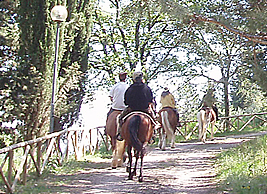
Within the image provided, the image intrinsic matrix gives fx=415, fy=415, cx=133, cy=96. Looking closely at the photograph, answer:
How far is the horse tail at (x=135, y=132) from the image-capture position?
8.46 m

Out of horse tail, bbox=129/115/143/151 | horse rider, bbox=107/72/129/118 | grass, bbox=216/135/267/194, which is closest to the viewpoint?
grass, bbox=216/135/267/194

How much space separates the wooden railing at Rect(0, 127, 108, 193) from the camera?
750 cm

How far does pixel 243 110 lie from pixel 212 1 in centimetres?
3139

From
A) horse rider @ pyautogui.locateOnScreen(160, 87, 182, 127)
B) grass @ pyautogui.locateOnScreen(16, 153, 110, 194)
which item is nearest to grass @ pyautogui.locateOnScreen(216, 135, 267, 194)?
grass @ pyautogui.locateOnScreen(16, 153, 110, 194)

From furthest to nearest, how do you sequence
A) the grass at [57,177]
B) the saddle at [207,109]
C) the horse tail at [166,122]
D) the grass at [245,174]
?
the saddle at [207,109]
the horse tail at [166,122]
the grass at [57,177]
the grass at [245,174]

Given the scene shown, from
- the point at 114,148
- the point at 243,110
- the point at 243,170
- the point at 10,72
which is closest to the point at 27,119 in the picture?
the point at 10,72

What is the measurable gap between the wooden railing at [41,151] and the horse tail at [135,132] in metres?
2.05

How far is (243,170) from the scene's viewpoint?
8164 millimetres

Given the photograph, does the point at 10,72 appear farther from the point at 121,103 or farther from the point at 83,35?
the point at 121,103

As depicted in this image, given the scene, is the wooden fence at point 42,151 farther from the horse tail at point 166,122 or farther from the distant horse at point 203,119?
the distant horse at point 203,119

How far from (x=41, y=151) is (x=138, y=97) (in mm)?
2671

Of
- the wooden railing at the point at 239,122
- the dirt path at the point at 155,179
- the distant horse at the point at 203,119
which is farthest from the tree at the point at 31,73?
the wooden railing at the point at 239,122

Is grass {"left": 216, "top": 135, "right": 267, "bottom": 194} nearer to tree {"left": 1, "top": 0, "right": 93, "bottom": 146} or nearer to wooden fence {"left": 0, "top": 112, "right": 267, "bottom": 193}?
wooden fence {"left": 0, "top": 112, "right": 267, "bottom": 193}

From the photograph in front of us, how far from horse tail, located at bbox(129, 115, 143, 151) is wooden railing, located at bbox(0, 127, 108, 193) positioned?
2.05 metres
